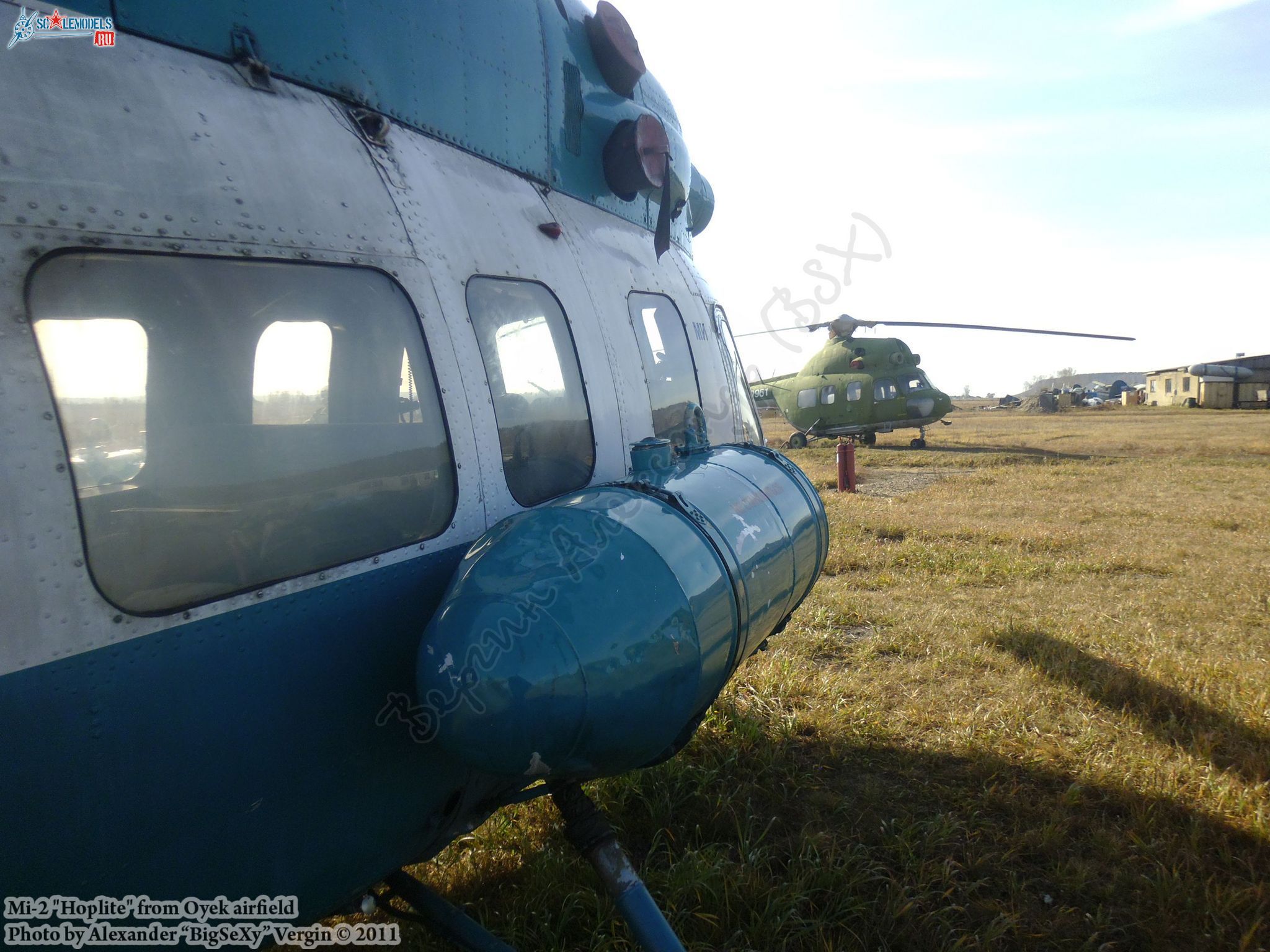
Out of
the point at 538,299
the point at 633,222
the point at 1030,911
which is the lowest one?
the point at 1030,911

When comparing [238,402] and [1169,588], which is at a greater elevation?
[238,402]

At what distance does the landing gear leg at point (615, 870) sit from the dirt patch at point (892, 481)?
31.9ft

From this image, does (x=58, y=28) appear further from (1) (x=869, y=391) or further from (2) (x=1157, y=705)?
(1) (x=869, y=391)

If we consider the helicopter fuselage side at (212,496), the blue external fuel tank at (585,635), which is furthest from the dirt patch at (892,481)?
the helicopter fuselage side at (212,496)

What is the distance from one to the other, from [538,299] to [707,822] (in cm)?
241

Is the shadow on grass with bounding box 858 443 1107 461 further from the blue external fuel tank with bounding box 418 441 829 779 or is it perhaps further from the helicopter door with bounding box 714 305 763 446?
the blue external fuel tank with bounding box 418 441 829 779

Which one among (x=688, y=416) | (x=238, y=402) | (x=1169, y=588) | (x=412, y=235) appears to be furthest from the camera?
(x=1169, y=588)

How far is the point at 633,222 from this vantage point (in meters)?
3.77

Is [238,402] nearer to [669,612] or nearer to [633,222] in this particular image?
[669,612]

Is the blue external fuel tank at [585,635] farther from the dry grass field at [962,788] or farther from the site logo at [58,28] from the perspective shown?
the site logo at [58,28]

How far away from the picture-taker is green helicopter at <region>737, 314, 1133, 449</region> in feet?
62.2

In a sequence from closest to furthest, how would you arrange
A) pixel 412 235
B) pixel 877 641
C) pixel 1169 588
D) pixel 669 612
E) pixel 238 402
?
pixel 238 402 < pixel 669 612 < pixel 412 235 < pixel 877 641 < pixel 1169 588

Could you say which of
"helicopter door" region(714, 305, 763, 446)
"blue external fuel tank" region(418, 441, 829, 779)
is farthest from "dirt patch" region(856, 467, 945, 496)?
"blue external fuel tank" region(418, 441, 829, 779)

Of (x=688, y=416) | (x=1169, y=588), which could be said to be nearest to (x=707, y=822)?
(x=688, y=416)
